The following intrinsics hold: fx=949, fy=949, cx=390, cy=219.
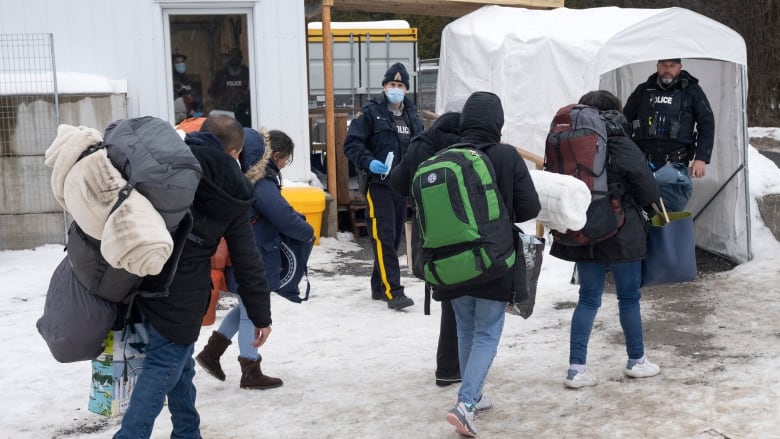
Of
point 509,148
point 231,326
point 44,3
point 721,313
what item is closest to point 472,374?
point 509,148

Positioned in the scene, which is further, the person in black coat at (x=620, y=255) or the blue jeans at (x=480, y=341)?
the person in black coat at (x=620, y=255)

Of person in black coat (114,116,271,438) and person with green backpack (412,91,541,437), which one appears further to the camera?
person with green backpack (412,91,541,437)

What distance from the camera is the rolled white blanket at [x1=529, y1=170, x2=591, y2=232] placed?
15.6 ft

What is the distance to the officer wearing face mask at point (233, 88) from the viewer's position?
10.8 meters

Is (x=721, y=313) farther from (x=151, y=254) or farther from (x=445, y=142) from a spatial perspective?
(x=151, y=254)

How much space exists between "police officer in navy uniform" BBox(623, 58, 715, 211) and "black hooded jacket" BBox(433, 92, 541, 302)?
3.26 m

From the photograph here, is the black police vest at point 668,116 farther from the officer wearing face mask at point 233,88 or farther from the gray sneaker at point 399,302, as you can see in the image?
the officer wearing face mask at point 233,88

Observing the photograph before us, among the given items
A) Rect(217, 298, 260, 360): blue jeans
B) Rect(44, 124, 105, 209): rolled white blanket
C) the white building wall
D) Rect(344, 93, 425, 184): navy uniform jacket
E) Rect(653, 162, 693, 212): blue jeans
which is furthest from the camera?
the white building wall

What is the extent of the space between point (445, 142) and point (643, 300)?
120 inches

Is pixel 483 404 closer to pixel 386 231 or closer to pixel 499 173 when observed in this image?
pixel 499 173

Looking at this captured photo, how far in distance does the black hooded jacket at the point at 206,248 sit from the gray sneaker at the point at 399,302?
328 cm

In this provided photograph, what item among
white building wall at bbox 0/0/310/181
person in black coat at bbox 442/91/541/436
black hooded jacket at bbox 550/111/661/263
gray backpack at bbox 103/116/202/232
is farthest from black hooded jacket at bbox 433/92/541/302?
white building wall at bbox 0/0/310/181

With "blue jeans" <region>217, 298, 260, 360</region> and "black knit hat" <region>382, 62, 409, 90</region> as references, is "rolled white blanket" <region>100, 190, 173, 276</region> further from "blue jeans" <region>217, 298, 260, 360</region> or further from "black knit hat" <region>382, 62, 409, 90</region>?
"black knit hat" <region>382, 62, 409, 90</region>

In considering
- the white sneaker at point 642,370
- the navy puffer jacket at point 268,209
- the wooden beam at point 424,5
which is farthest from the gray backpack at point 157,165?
the wooden beam at point 424,5
